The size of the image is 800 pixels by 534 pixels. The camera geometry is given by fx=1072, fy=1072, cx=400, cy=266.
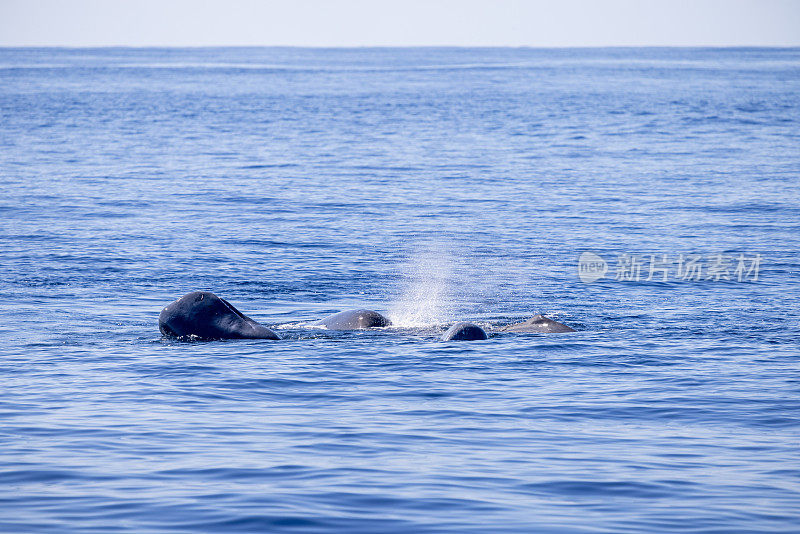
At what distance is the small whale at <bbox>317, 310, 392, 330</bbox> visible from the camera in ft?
65.1

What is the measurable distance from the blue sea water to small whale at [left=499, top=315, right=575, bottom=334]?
0.43m

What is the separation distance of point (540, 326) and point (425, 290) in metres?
5.34

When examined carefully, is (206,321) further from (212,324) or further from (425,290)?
(425,290)

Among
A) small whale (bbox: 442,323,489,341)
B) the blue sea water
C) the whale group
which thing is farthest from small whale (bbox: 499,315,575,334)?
small whale (bbox: 442,323,489,341)

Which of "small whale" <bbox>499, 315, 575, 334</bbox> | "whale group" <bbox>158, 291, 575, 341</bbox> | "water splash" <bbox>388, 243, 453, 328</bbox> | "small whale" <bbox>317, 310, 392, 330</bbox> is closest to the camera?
"whale group" <bbox>158, 291, 575, 341</bbox>

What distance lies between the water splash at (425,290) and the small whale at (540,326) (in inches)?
67.1

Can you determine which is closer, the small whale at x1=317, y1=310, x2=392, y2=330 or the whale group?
the whale group

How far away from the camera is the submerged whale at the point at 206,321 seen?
18812 mm

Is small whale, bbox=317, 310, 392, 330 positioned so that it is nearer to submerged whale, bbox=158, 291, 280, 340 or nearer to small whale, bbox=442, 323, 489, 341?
submerged whale, bbox=158, 291, 280, 340

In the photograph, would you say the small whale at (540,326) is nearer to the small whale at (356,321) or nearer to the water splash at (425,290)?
the water splash at (425,290)

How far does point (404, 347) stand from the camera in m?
18.4

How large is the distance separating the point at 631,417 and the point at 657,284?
11106 millimetres

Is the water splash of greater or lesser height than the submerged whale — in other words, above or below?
above

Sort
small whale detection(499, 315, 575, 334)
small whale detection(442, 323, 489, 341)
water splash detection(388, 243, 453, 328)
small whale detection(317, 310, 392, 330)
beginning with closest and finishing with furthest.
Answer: small whale detection(442, 323, 489, 341)
small whale detection(499, 315, 575, 334)
small whale detection(317, 310, 392, 330)
water splash detection(388, 243, 453, 328)
